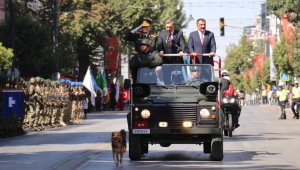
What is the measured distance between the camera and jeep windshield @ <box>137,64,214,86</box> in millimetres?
20219

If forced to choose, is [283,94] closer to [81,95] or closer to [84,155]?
[81,95]

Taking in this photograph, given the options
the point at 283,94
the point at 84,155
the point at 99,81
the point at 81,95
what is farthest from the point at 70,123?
the point at 99,81

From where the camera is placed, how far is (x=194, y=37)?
21359mm

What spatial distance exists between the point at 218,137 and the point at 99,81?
6388 centimetres

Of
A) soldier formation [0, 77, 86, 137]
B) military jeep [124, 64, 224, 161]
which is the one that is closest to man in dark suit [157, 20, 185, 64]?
military jeep [124, 64, 224, 161]

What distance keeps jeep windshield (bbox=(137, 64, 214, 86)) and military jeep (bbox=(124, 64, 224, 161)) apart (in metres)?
0.10

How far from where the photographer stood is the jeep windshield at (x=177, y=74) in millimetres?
20219

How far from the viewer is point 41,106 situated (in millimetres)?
37906

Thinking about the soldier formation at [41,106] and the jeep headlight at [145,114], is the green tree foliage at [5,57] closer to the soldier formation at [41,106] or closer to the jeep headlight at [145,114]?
the soldier formation at [41,106]

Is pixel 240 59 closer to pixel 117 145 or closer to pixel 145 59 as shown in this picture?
pixel 145 59

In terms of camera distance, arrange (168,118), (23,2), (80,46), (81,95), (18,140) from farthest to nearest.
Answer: (80,46), (23,2), (81,95), (18,140), (168,118)

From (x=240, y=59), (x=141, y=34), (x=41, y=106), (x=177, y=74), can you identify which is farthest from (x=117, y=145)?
(x=240, y=59)

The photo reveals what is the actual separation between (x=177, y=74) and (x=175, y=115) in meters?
1.33

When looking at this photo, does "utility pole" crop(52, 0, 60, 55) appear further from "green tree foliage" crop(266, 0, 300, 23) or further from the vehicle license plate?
the vehicle license plate
